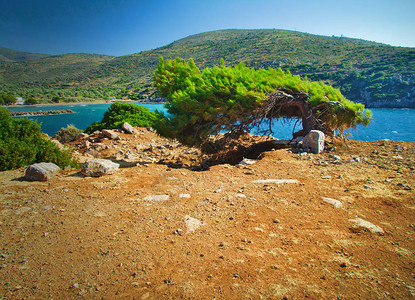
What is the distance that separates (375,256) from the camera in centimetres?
258

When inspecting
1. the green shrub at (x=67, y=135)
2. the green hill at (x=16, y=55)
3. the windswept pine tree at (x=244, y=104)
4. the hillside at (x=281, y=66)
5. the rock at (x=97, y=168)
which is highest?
the green hill at (x=16, y=55)

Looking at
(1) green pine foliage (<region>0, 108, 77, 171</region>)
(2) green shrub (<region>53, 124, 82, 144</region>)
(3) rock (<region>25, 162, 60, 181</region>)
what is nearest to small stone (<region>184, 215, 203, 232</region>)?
(3) rock (<region>25, 162, 60, 181</region>)

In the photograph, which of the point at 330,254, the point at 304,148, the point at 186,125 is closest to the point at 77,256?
the point at 330,254

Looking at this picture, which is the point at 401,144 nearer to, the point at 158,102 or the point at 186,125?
the point at 186,125

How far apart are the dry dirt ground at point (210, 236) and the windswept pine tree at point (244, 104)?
2660 mm

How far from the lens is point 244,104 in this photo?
7.91 meters

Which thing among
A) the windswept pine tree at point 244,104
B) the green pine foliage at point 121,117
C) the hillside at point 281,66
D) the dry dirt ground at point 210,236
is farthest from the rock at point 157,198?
the hillside at point 281,66

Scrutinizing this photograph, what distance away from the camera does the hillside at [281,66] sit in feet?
107

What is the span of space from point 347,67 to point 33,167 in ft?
166

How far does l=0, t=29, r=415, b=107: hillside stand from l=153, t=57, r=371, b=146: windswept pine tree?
2997 centimetres

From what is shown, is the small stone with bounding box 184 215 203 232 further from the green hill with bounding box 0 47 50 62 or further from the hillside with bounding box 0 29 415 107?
the green hill with bounding box 0 47 50 62

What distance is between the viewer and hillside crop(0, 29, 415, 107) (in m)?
32.8

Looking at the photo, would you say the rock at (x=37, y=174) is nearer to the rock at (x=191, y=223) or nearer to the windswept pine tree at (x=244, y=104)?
the windswept pine tree at (x=244, y=104)

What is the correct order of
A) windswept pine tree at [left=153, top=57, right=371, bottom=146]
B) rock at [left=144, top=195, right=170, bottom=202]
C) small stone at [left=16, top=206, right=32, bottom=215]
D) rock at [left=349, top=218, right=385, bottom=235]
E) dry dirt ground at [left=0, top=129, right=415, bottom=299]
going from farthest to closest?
windswept pine tree at [left=153, top=57, right=371, bottom=146] → rock at [left=144, top=195, right=170, bottom=202] → small stone at [left=16, top=206, right=32, bottom=215] → rock at [left=349, top=218, right=385, bottom=235] → dry dirt ground at [left=0, top=129, right=415, bottom=299]
